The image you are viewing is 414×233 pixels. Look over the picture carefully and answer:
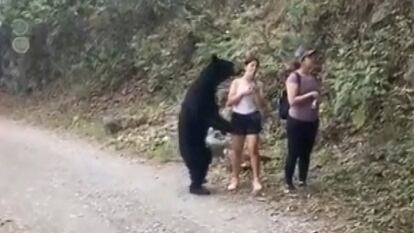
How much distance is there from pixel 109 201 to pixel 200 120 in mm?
1479

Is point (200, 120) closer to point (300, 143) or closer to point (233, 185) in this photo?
point (233, 185)

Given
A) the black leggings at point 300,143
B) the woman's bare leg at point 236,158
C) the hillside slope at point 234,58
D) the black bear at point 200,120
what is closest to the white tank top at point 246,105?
the black bear at point 200,120

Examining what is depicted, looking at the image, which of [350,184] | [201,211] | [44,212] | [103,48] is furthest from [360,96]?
[103,48]

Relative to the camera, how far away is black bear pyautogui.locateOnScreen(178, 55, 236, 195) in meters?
9.64

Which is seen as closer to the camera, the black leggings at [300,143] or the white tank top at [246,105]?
the black leggings at [300,143]

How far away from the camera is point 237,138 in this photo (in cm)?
977

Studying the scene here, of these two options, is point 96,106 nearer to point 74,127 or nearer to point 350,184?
point 74,127


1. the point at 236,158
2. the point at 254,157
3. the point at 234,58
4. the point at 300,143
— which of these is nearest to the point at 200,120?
the point at 236,158

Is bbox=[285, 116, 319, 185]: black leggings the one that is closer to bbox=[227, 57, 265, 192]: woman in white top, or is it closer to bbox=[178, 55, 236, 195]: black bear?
bbox=[227, 57, 265, 192]: woman in white top

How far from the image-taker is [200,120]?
965cm

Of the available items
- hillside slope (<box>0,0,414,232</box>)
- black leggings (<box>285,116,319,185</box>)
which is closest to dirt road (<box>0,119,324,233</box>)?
black leggings (<box>285,116,319,185</box>)

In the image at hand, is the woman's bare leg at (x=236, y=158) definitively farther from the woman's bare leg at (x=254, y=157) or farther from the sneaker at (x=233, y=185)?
the woman's bare leg at (x=254, y=157)

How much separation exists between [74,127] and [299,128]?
7.78 metres

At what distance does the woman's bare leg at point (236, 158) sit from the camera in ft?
32.1
